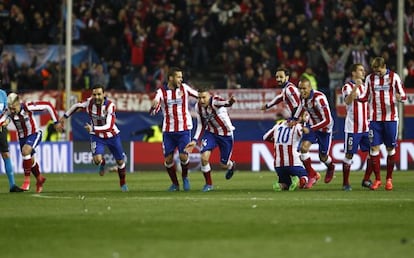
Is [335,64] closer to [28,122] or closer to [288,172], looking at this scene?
[288,172]

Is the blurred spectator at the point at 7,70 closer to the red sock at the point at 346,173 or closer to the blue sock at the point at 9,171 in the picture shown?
the blue sock at the point at 9,171

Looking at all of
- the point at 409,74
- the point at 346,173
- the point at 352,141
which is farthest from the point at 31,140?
the point at 409,74

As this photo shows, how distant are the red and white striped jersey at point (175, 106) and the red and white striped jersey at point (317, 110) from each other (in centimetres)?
219

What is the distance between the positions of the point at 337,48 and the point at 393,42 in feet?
6.17

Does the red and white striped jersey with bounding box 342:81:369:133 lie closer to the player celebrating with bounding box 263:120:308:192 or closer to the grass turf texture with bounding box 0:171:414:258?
the player celebrating with bounding box 263:120:308:192

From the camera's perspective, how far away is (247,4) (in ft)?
131

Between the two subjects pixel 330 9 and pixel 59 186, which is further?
pixel 330 9

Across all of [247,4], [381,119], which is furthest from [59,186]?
[247,4]

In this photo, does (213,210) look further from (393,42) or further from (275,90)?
(393,42)

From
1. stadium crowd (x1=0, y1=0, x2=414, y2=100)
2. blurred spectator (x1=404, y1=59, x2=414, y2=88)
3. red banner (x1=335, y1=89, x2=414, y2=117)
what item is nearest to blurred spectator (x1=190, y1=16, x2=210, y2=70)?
stadium crowd (x1=0, y1=0, x2=414, y2=100)

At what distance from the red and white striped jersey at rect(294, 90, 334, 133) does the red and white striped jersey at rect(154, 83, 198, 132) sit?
219 cm

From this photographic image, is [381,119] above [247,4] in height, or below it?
below

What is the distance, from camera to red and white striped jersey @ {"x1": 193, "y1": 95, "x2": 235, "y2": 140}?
23.5m

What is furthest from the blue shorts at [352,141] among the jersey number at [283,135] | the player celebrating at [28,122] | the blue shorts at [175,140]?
the player celebrating at [28,122]
